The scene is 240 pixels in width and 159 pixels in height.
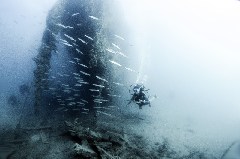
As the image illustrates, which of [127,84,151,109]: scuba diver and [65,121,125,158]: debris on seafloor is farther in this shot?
[127,84,151,109]: scuba diver

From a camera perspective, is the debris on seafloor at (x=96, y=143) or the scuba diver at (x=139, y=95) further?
the scuba diver at (x=139, y=95)

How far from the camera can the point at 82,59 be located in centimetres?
1409

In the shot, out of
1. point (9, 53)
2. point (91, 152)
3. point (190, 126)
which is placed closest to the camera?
point (91, 152)

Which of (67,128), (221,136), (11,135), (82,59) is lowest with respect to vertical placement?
(11,135)

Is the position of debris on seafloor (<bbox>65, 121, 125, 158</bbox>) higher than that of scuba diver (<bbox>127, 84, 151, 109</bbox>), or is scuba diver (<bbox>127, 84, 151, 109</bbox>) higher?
scuba diver (<bbox>127, 84, 151, 109</bbox>)

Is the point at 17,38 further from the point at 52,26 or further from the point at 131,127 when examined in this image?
the point at 131,127

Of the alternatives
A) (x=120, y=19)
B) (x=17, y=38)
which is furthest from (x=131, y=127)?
(x=17, y=38)

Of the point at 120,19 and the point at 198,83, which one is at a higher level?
the point at 120,19

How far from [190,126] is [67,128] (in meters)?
6.11

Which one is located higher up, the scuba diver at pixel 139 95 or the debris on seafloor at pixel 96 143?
the scuba diver at pixel 139 95

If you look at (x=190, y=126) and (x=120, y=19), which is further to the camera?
(x=120, y=19)

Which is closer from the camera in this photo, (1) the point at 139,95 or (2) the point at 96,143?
(2) the point at 96,143

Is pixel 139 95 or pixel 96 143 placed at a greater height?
pixel 139 95

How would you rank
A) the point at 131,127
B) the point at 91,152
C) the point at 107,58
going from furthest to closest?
the point at 107,58, the point at 131,127, the point at 91,152
